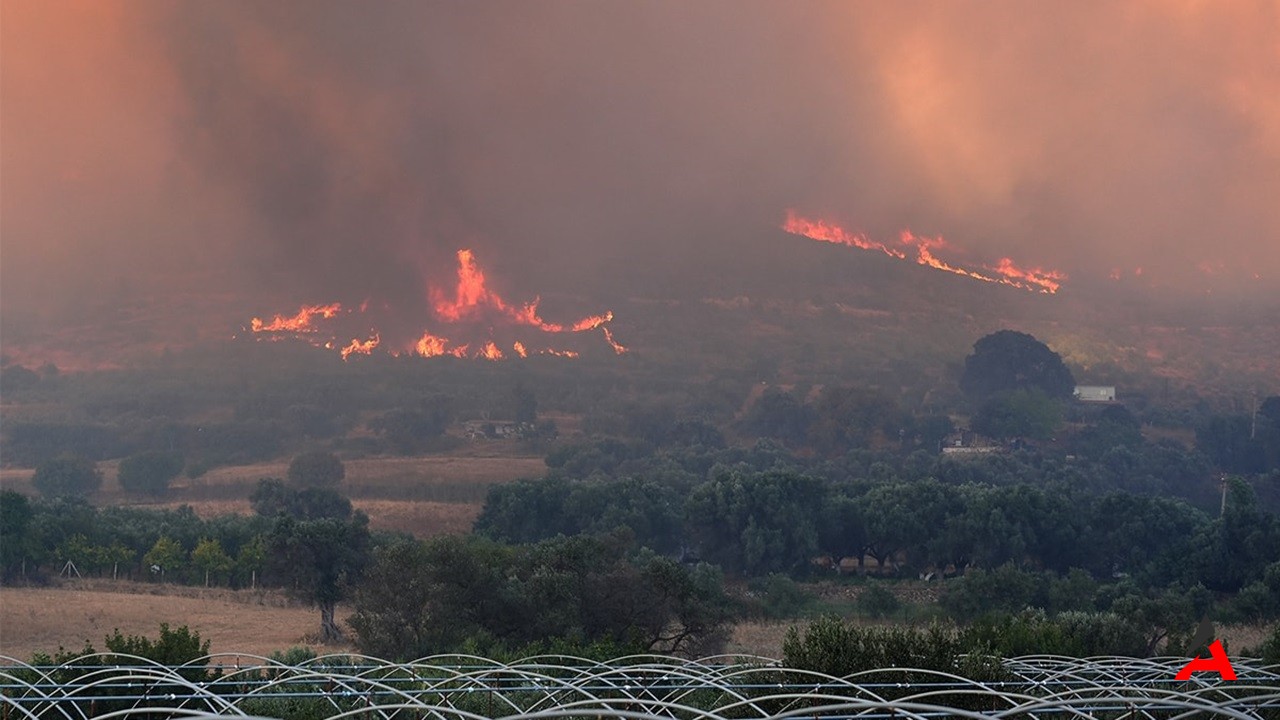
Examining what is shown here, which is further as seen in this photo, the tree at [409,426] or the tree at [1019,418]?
the tree at [1019,418]

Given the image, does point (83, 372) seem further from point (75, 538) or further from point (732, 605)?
point (732, 605)

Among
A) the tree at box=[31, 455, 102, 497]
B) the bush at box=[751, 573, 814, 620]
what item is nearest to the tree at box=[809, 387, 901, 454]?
the bush at box=[751, 573, 814, 620]

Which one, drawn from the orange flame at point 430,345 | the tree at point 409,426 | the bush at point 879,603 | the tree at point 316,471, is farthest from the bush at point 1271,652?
the orange flame at point 430,345

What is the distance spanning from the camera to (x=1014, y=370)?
147 m

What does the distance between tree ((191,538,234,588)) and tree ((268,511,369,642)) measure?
1066 cm

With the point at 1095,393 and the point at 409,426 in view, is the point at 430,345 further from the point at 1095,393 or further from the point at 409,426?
the point at 1095,393

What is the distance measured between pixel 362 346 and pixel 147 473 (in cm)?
5009

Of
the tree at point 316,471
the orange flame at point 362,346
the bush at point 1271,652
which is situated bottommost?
the bush at point 1271,652

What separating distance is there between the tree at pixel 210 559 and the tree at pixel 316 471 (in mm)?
38902

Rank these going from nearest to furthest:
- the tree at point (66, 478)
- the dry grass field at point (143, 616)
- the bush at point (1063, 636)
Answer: the bush at point (1063, 636) → the dry grass field at point (143, 616) → the tree at point (66, 478)

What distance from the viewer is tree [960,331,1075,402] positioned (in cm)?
14550

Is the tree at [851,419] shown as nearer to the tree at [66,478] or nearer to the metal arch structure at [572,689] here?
the tree at [66,478]

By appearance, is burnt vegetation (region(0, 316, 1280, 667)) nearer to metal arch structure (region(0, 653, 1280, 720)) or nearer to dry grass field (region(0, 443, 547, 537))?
dry grass field (region(0, 443, 547, 537))

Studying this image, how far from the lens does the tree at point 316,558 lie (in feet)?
187
